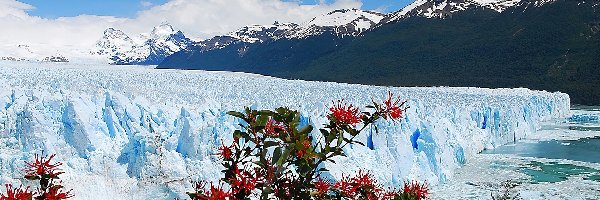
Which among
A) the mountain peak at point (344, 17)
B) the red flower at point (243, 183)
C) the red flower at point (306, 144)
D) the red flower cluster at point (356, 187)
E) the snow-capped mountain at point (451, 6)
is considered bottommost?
the red flower cluster at point (356, 187)

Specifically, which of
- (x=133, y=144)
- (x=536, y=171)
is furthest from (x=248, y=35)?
(x=133, y=144)

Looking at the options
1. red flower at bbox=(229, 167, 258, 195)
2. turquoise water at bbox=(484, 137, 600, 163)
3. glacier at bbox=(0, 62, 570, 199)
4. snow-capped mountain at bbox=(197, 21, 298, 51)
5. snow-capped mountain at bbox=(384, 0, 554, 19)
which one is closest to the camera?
Answer: red flower at bbox=(229, 167, 258, 195)

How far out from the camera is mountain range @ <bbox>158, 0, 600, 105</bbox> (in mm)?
65188

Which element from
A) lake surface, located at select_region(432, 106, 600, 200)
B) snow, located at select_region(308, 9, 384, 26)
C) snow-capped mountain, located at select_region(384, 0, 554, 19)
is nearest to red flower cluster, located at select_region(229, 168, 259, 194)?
lake surface, located at select_region(432, 106, 600, 200)

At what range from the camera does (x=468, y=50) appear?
81.4 m

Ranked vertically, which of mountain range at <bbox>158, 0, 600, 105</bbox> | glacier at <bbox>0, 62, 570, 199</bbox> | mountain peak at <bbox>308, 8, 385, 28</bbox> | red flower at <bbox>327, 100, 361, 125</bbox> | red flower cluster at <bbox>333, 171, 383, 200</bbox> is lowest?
glacier at <bbox>0, 62, 570, 199</bbox>

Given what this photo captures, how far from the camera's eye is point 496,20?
90375 millimetres

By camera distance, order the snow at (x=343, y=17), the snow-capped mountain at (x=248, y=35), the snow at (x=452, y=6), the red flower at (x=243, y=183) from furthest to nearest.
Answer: the snow-capped mountain at (x=248, y=35) < the snow at (x=343, y=17) < the snow at (x=452, y=6) < the red flower at (x=243, y=183)

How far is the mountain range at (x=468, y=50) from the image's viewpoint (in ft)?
214

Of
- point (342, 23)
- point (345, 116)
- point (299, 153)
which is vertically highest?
point (342, 23)

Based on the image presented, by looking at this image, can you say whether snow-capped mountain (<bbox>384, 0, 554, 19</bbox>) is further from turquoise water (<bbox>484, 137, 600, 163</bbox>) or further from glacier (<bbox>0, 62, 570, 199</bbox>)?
glacier (<bbox>0, 62, 570, 199</bbox>)

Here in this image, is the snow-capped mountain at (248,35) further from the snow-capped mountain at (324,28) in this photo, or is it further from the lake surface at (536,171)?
the lake surface at (536,171)

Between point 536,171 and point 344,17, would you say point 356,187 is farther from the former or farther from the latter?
point 344,17

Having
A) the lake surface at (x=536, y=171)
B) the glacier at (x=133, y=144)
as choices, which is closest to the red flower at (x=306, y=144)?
the glacier at (x=133, y=144)
